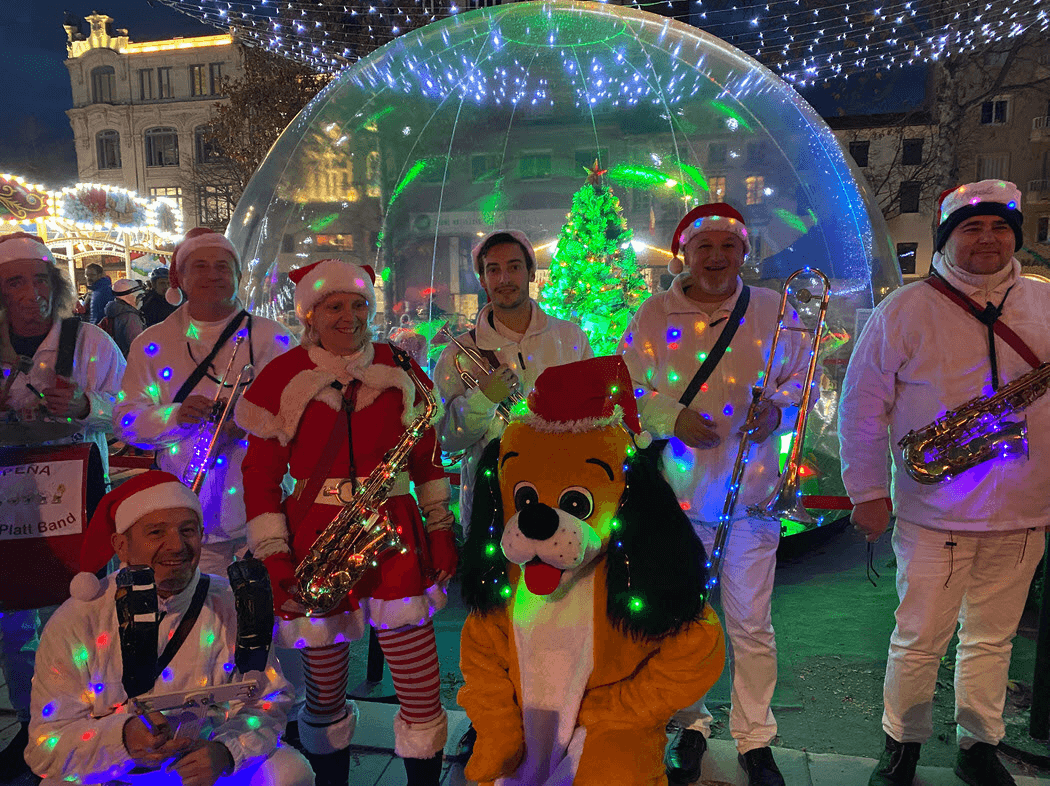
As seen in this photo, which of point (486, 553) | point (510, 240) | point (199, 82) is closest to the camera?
point (486, 553)

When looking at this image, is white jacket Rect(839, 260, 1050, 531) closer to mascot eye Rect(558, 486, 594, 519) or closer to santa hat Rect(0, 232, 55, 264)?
mascot eye Rect(558, 486, 594, 519)

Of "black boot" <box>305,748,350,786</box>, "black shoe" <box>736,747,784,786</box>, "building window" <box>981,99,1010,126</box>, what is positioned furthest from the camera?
"building window" <box>981,99,1010,126</box>

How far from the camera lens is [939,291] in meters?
2.93

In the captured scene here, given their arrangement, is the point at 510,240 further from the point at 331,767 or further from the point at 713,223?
the point at 331,767

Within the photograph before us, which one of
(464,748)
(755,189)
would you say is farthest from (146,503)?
(755,189)

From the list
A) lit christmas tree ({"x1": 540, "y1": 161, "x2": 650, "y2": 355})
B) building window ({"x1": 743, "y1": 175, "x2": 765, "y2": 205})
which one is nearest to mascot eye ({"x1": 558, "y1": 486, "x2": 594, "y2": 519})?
A: lit christmas tree ({"x1": 540, "y1": 161, "x2": 650, "y2": 355})

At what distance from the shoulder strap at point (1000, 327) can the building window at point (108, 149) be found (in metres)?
49.2

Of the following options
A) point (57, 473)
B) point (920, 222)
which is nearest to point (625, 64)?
point (57, 473)

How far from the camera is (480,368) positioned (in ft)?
10.8

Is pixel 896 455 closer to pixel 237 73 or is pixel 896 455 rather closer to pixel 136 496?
pixel 136 496

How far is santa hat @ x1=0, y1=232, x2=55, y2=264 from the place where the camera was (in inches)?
135

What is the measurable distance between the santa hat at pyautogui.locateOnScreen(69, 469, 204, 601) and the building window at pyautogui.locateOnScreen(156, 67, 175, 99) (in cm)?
4846

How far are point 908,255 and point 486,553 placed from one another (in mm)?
29104

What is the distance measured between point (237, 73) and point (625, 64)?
41.9m
